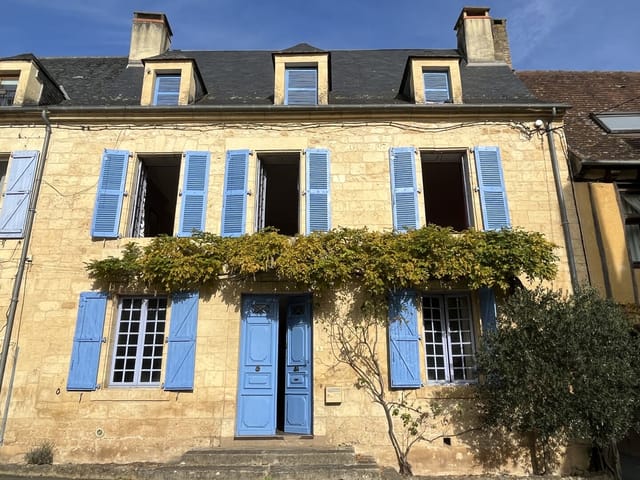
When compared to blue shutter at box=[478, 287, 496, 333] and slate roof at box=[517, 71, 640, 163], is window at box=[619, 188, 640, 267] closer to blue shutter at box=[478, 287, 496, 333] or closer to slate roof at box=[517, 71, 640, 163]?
slate roof at box=[517, 71, 640, 163]

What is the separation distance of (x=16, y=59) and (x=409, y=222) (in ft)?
23.7

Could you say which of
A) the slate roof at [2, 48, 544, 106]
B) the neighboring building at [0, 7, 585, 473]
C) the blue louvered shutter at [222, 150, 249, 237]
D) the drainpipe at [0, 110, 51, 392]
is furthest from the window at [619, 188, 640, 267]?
the drainpipe at [0, 110, 51, 392]

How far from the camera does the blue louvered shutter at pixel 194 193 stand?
708 cm

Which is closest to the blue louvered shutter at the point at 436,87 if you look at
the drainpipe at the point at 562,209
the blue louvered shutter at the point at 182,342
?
the drainpipe at the point at 562,209

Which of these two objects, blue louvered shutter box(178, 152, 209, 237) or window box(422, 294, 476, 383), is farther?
blue louvered shutter box(178, 152, 209, 237)

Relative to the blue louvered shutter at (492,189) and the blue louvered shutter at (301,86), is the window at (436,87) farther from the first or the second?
the blue louvered shutter at (301,86)

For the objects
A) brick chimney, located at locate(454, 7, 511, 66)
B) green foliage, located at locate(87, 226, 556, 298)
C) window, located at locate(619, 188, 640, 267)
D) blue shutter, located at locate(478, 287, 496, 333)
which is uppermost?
brick chimney, located at locate(454, 7, 511, 66)

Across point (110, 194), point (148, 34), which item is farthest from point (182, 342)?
point (148, 34)

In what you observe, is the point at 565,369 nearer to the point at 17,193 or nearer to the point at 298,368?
the point at 298,368

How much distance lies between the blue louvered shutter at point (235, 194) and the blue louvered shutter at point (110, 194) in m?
1.60

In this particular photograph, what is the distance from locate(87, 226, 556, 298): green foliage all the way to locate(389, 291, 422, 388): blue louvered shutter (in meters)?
0.26

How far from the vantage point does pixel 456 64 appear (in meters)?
8.05

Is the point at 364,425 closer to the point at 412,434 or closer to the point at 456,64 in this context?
the point at 412,434

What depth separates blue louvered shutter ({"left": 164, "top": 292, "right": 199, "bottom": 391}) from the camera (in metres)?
6.38
